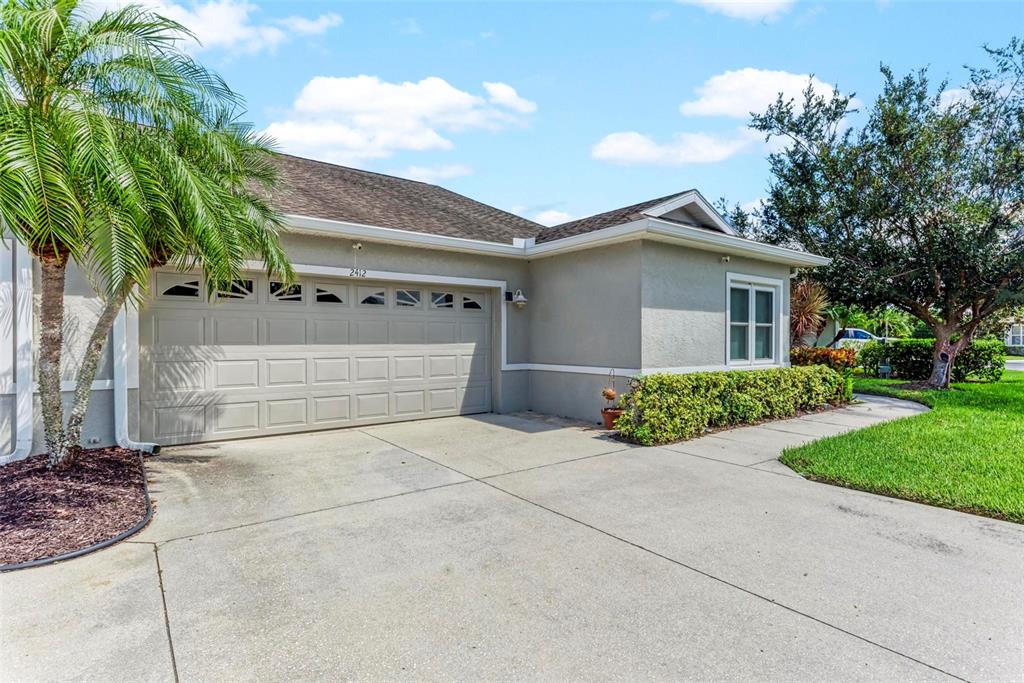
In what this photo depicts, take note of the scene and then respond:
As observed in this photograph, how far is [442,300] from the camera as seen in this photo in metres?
9.74

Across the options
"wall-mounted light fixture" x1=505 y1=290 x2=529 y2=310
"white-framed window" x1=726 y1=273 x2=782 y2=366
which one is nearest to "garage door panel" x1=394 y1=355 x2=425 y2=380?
"wall-mounted light fixture" x1=505 y1=290 x2=529 y2=310

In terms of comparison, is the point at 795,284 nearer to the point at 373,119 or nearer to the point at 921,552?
the point at 373,119

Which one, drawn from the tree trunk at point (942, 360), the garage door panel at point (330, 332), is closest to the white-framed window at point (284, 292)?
the garage door panel at point (330, 332)

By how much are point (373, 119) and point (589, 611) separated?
16316 millimetres

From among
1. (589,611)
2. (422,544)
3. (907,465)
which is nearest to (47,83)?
(422,544)

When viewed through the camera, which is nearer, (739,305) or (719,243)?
(719,243)

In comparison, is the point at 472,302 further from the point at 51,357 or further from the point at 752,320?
the point at 51,357

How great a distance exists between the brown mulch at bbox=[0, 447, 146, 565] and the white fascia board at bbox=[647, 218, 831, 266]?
7.11m

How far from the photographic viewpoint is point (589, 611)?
10.3 feet

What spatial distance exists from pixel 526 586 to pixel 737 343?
8.24 m

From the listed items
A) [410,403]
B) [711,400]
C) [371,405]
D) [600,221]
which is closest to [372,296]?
[371,405]

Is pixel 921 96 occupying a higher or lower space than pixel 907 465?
higher

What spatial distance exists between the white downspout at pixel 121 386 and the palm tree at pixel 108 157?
1.03 m

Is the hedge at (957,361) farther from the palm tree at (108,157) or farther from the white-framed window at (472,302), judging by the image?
the palm tree at (108,157)
